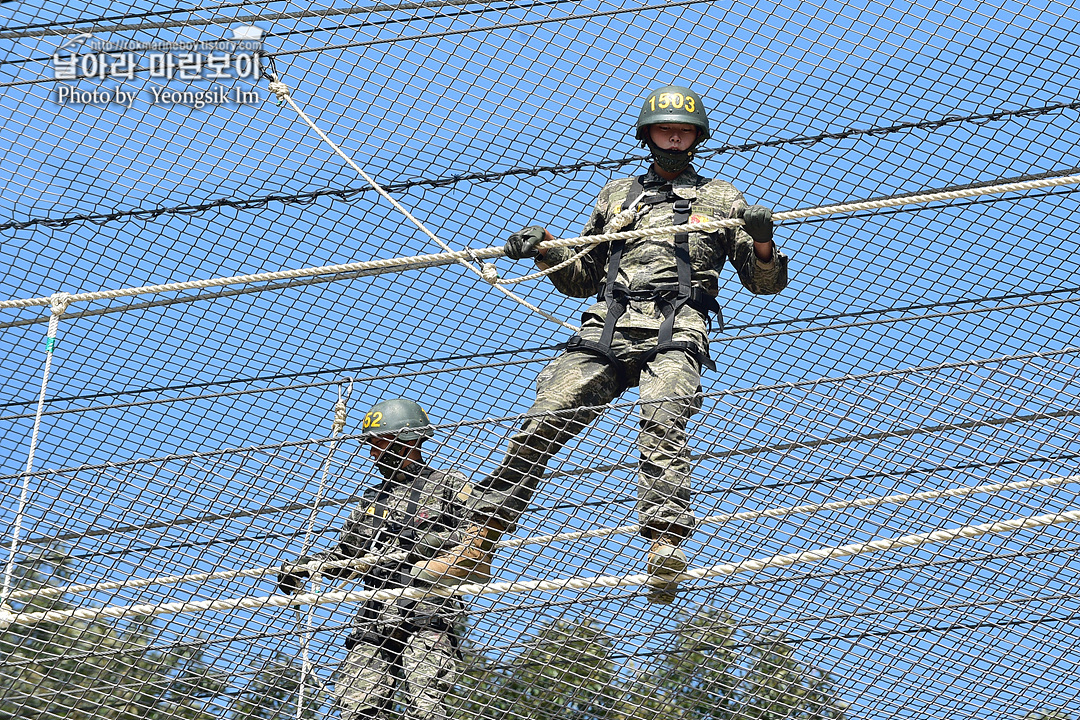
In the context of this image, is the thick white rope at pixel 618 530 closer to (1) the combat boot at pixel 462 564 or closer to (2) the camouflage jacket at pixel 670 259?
(1) the combat boot at pixel 462 564

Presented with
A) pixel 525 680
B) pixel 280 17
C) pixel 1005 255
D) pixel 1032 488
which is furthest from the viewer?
pixel 280 17

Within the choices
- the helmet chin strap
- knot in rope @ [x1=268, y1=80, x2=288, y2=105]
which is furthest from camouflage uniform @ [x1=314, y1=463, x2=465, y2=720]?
knot in rope @ [x1=268, y1=80, x2=288, y2=105]

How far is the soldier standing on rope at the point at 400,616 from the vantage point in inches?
189

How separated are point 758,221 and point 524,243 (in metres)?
0.85

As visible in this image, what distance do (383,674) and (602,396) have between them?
1100mm

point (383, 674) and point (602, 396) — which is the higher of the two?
point (602, 396)

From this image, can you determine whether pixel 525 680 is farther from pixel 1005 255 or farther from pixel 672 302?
pixel 1005 255

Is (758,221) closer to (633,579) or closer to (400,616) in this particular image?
(633,579)

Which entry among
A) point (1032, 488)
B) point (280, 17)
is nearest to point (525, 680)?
point (1032, 488)

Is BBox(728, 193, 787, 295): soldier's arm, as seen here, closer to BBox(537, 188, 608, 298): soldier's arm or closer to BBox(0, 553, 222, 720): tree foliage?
BBox(537, 188, 608, 298): soldier's arm

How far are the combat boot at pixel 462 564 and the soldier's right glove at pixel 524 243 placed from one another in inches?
42.3

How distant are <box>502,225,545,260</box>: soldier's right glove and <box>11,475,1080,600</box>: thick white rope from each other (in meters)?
1.15

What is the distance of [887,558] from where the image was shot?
467 centimetres

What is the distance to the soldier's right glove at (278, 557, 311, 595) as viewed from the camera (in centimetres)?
464
